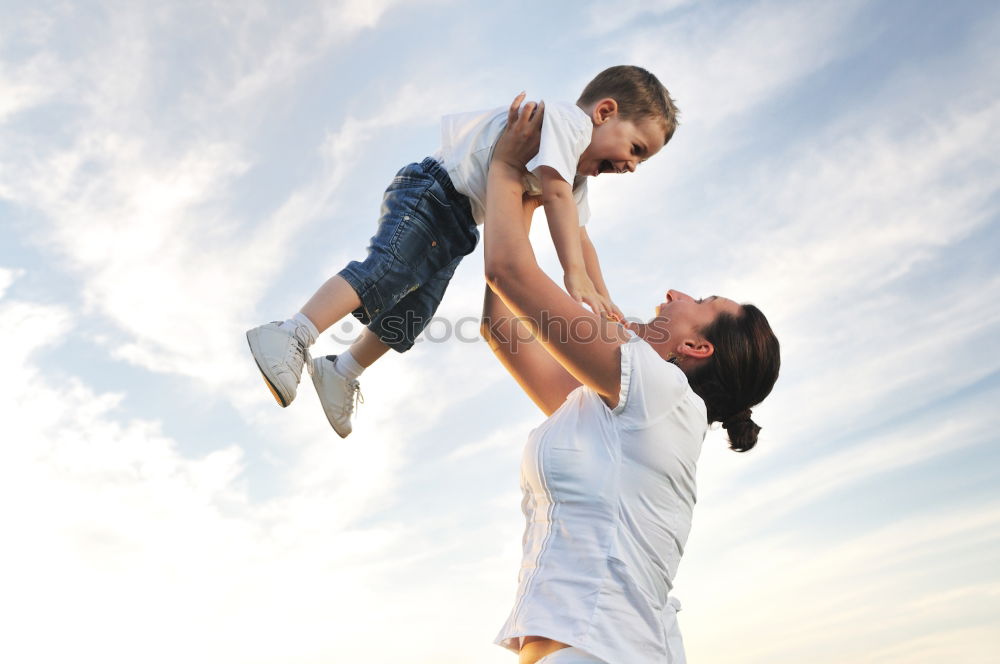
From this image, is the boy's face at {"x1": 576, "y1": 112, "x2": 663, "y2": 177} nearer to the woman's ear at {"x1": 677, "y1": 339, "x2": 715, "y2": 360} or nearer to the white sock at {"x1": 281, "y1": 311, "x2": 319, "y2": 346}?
the woman's ear at {"x1": 677, "y1": 339, "x2": 715, "y2": 360}

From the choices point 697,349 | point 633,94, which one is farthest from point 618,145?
point 697,349

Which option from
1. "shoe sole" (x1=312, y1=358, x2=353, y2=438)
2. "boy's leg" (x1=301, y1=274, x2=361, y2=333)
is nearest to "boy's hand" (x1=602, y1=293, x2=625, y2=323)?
"boy's leg" (x1=301, y1=274, x2=361, y2=333)

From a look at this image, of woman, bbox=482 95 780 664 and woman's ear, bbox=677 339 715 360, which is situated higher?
woman's ear, bbox=677 339 715 360

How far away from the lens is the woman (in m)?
2.11

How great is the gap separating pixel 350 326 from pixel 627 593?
7.24 feet

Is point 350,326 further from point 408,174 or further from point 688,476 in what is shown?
point 688,476

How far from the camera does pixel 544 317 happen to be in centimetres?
228

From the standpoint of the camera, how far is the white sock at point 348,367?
3671 mm

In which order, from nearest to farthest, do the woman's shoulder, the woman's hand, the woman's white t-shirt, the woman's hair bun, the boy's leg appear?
the woman's white t-shirt → the woman's shoulder → the woman's hair bun → the woman's hand → the boy's leg

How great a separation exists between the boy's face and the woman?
1.13m

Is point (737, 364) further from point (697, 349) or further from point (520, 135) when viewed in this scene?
point (520, 135)

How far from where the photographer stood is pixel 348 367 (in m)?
3.69

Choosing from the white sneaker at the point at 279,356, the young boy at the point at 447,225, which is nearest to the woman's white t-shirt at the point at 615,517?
the young boy at the point at 447,225

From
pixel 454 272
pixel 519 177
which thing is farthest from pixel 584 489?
pixel 454 272
